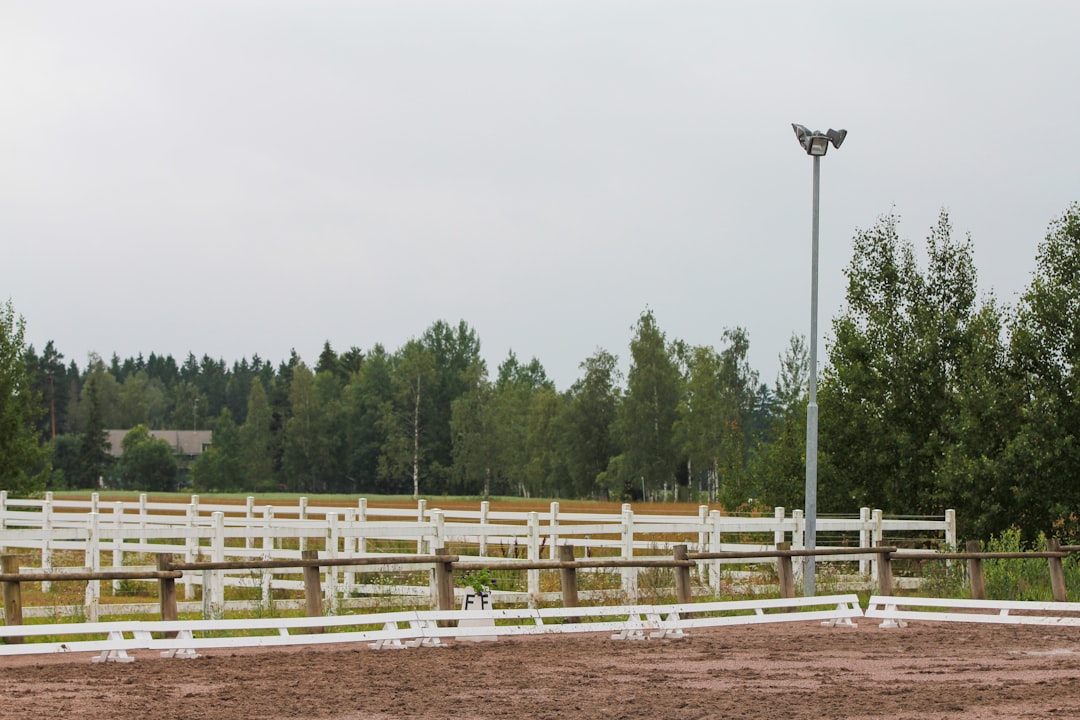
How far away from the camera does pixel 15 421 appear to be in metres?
40.1

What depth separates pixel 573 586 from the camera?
15.9 meters

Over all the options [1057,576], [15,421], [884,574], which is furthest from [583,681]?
[15,421]

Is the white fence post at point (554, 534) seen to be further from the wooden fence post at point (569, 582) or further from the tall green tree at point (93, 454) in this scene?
the tall green tree at point (93, 454)

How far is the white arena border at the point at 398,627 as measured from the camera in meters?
12.9

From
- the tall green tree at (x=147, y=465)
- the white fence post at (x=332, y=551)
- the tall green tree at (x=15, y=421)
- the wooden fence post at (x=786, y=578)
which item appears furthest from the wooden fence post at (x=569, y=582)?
the tall green tree at (x=147, y=465)

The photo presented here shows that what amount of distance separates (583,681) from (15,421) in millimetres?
32347

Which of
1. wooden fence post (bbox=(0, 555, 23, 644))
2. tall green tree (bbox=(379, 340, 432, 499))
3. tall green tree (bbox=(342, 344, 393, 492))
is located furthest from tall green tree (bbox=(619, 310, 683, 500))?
wooden fence post (bbox=(0, 555, 23, 644))

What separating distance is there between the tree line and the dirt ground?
1740 centimetres

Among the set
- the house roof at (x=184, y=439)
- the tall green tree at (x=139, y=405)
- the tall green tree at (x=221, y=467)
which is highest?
the tall green tree at (x=139, y=405)

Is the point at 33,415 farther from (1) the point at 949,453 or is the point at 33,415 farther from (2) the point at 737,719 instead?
(2) the point at 737,719

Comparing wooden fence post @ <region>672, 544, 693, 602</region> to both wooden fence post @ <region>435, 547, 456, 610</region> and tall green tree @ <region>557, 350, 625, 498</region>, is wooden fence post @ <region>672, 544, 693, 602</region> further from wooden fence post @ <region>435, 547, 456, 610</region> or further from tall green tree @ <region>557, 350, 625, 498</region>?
tall green tree @ <region>557, 350, 625, 498</region>

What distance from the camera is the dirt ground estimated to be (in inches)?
400

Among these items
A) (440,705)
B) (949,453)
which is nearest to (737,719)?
(440,705)

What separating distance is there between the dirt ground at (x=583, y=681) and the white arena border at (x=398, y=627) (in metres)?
0.18
